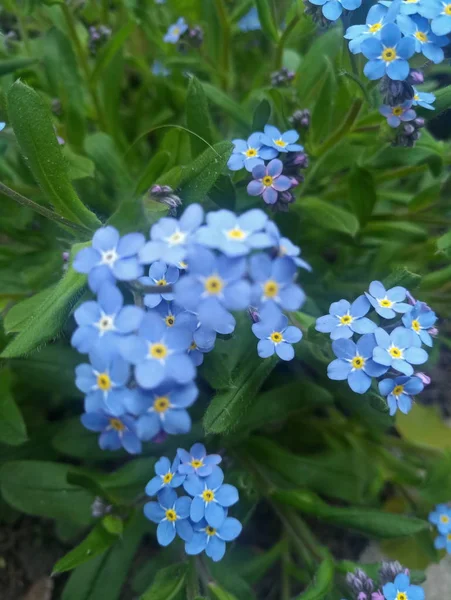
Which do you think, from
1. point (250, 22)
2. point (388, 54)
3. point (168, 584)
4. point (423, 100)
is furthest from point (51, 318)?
point (250, 22)

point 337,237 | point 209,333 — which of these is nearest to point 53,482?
point 209,333

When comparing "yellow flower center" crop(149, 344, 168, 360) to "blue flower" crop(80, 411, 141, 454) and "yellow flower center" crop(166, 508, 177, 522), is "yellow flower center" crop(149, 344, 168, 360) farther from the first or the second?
"yellow flower center" crop(166, 508, 177, 522)

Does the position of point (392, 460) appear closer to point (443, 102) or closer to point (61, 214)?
point (443, 102)

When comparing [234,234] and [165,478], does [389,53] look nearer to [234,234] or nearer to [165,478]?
[234,234]

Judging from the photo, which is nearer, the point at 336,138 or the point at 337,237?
the point at 336,138

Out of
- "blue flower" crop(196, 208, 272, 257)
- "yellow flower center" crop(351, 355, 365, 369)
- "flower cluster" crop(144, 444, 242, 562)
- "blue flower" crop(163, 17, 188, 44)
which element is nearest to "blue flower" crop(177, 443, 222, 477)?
"flower cluster" crop(144, 444, 242, 562)

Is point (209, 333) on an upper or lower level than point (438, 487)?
upper

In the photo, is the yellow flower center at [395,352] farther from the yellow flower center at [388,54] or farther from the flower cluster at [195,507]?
the yellow flower center at [388,54]
